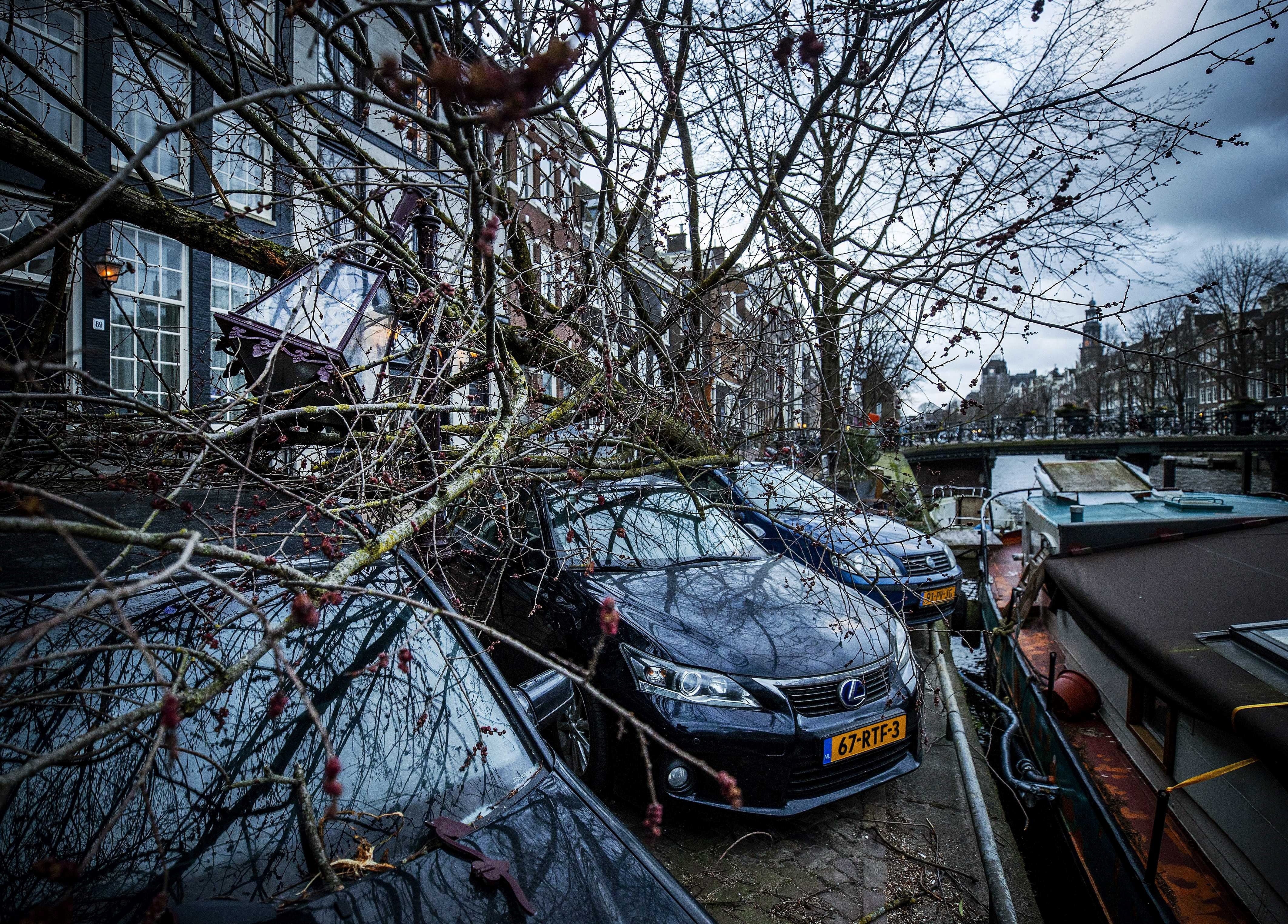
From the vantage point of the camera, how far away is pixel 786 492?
20.2 feet

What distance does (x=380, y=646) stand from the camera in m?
2.20

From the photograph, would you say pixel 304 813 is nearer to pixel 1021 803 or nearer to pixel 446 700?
pixel 446 700

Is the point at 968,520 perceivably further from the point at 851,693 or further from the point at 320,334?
the point at 320,334

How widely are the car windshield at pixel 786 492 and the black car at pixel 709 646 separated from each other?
1.48ft

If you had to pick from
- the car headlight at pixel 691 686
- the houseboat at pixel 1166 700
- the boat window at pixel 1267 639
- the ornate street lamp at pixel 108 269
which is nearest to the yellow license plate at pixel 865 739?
the car headlight at pixel 691 686

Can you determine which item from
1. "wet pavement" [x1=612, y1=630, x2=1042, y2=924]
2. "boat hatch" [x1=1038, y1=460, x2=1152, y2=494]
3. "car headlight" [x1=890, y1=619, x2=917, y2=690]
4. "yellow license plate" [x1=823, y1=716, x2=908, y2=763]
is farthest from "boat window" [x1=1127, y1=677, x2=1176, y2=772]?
"boat hatch" [x1=1038, y1=460, x2=1152, y2=494]

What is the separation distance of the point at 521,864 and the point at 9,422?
2794mm

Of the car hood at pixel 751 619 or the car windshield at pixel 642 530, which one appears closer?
the car hood at pixel 751 619

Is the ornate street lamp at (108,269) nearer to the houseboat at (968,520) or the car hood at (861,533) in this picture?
the car hood at (861,533)

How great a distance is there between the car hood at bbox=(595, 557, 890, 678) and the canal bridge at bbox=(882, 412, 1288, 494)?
2283 centimetres

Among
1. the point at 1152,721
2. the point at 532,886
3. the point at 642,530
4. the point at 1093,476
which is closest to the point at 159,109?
the point at 642,530

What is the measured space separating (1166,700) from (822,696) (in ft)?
4.86

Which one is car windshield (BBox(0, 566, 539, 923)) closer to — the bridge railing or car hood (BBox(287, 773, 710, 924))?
car hood (BBox(287, 773, 710, 924))

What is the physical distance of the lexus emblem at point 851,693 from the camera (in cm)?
318
